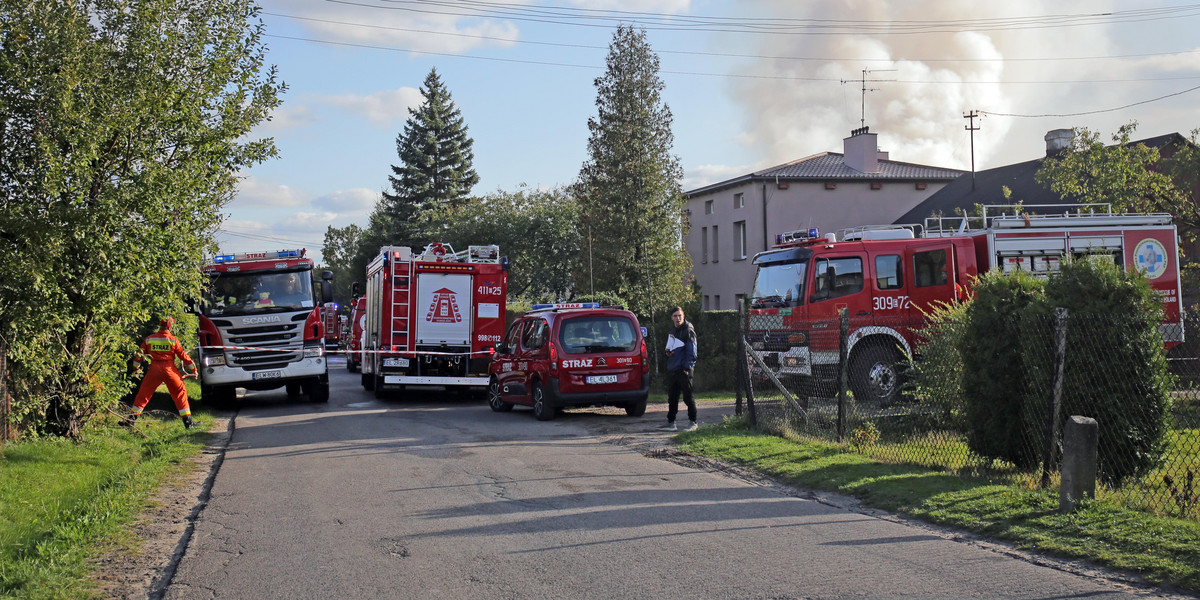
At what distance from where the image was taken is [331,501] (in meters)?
8.59

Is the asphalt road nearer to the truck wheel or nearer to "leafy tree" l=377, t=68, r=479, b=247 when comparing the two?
the truck wheel

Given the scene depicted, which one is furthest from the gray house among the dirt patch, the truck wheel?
the dirt patch

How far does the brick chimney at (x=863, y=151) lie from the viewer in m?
43.2

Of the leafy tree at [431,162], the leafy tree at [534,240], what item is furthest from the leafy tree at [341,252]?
the leafy tree at [534,240]

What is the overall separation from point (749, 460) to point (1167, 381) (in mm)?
4081

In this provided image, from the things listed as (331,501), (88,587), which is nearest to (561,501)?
(331,501)

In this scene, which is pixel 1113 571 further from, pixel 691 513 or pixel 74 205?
pixel 74 205

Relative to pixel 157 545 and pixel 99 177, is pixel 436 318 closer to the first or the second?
pixel 99 177

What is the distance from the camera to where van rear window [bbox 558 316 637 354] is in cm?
1505

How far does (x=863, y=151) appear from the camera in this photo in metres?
43.4

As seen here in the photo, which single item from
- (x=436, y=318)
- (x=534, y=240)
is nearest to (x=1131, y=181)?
(x=436, y=318)

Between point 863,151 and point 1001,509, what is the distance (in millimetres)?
37928

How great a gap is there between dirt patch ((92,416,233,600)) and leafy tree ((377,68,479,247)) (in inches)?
1971

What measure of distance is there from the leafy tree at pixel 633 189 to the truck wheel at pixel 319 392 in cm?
990
